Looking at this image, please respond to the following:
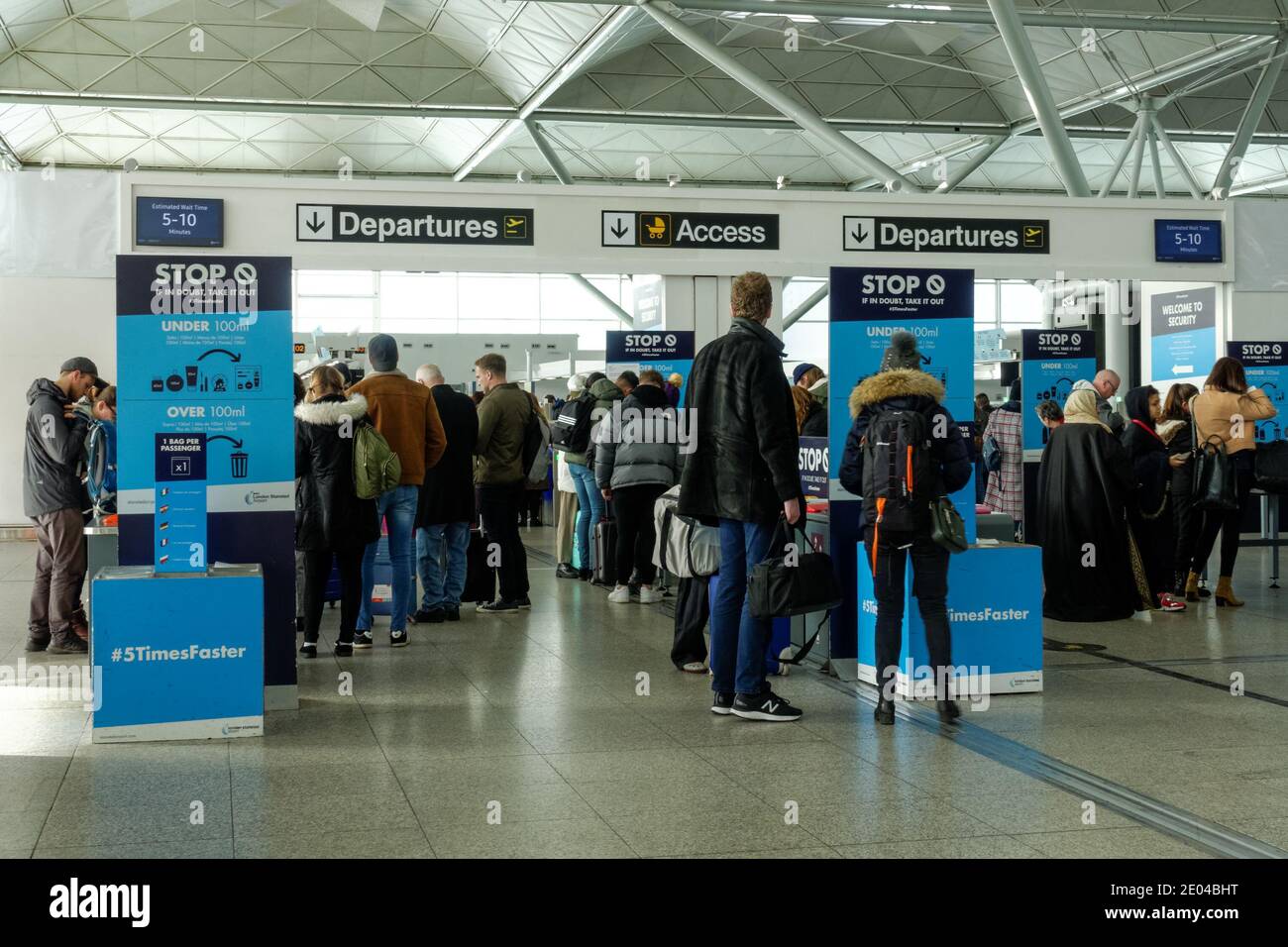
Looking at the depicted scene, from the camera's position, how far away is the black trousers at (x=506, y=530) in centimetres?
918

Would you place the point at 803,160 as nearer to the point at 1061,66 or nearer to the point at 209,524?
the point at 1061,66

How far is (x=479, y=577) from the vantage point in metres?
9.47

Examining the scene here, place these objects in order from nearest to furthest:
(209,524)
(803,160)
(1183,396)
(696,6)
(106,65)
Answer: (209,524) < (1183,396) < (696,6) < (106,65) < (803,160)

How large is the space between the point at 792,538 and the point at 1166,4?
48.6 feet

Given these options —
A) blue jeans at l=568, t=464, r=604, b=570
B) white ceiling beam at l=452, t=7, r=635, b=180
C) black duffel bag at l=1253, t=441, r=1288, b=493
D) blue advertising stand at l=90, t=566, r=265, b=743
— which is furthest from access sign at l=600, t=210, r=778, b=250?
white ceiling beam at l=452, t=7, r=635, b=180

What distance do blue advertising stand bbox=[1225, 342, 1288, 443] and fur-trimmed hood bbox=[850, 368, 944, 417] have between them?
6.28 meters

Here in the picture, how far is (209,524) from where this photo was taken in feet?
19.3

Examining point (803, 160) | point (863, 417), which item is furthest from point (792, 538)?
point (803, 160)

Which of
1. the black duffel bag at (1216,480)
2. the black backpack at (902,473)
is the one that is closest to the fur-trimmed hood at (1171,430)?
the black duffel bag at (1216,480)

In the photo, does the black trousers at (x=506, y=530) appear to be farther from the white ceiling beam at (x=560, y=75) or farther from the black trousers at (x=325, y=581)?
the white ceiling beam at (x=560, y=75)

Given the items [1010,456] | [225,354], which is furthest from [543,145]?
[225,354]

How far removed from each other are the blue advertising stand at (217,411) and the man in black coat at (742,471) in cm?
179

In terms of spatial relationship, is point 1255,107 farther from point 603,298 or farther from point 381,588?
point 381,588

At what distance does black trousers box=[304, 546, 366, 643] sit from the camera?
7047 mm
